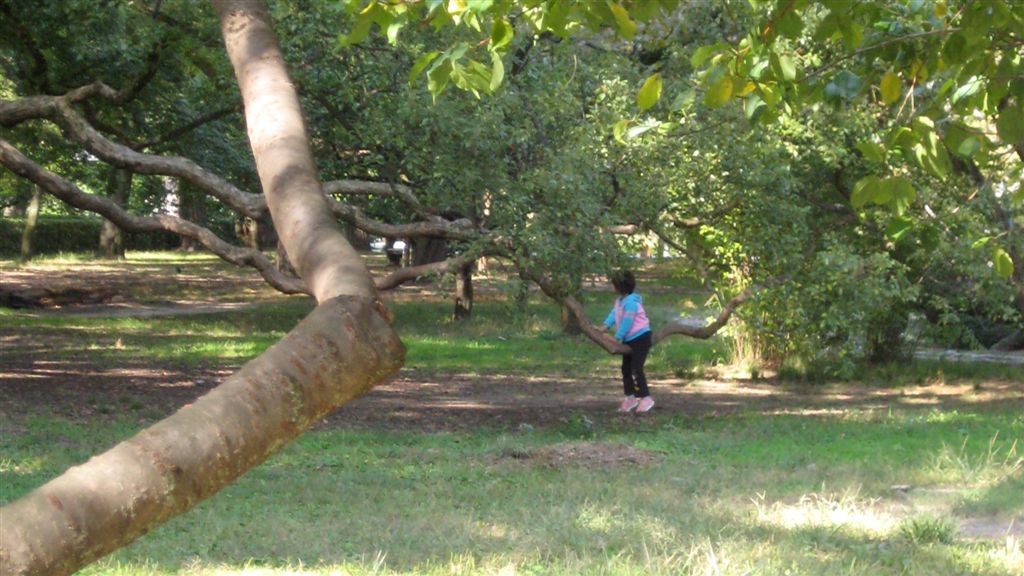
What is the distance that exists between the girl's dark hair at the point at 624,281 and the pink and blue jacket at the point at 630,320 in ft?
0.36

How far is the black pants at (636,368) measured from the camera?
1302 cm

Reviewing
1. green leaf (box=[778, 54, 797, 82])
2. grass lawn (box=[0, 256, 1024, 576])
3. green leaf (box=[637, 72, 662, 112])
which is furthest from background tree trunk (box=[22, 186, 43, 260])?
green leaf (box=[778, 54, 797, 82])

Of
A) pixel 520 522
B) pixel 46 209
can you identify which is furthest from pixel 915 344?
pixel 46 209

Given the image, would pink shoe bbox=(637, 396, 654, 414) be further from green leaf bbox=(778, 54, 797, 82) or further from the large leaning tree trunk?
the large leaning tree trunk

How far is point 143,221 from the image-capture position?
496 inches

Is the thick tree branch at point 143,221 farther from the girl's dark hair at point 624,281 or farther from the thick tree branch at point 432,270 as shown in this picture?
the girl's dark hair at point 624,281

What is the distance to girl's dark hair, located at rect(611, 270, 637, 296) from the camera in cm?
1265

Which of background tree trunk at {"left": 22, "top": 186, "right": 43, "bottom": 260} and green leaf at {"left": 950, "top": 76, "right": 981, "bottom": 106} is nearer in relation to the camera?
green leaf at {"left": 950, "top": 76, "right": 981, "bottom": 106}

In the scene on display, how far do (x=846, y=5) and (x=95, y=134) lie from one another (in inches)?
371

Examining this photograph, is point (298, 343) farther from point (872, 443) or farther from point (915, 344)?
point (915, 344)

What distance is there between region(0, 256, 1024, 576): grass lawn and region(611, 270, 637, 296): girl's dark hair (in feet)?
4.59

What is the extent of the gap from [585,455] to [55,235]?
40.1m

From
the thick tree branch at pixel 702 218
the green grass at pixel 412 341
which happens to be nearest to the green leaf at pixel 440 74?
the thick tree branch at pixel 702 218

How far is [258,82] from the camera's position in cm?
253
